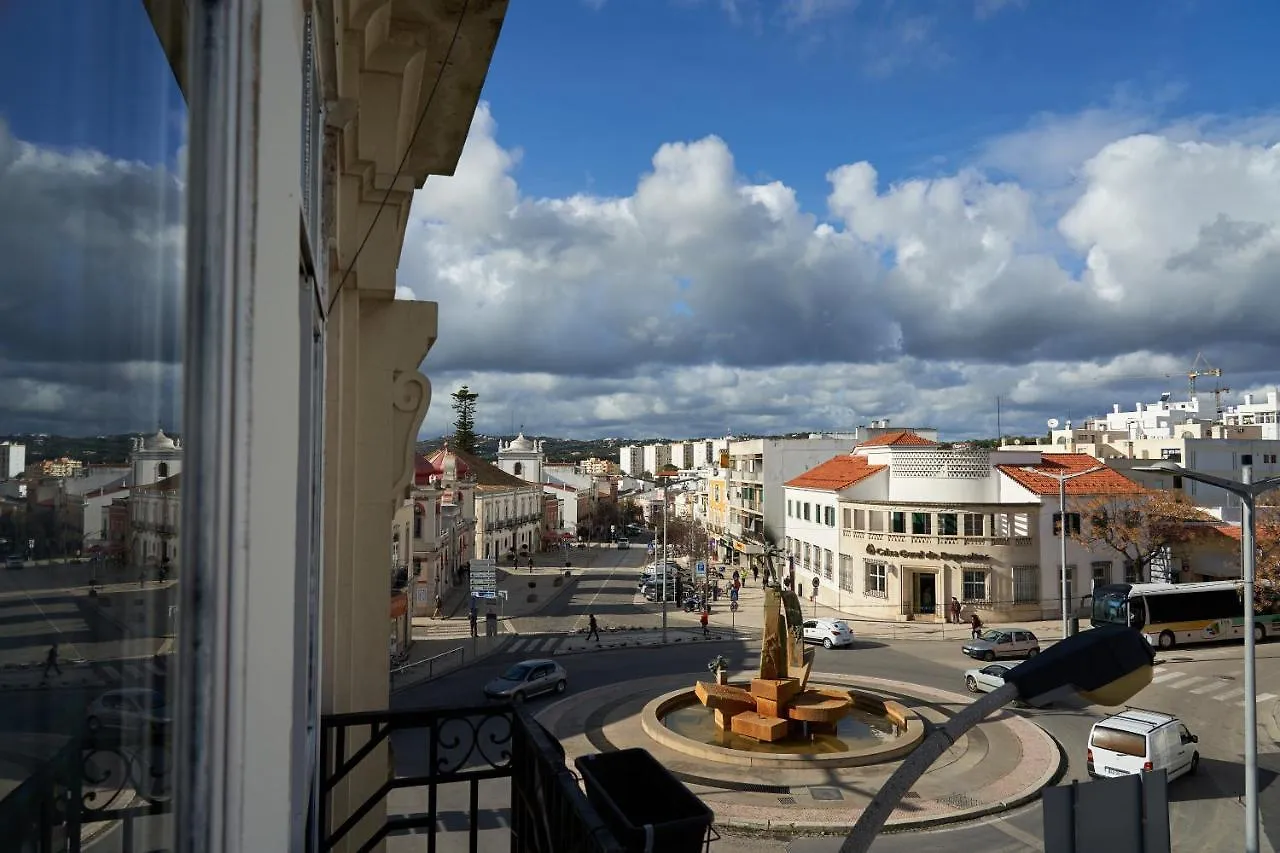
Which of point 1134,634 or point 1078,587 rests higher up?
point 1134,634

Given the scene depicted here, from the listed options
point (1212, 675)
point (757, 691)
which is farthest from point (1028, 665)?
point (1212, 675)

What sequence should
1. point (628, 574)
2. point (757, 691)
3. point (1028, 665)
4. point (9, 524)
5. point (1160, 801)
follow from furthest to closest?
point (628, 574) < point (757, 691) < point (1160, 801) < point (1028, 665) < point (9, 524)

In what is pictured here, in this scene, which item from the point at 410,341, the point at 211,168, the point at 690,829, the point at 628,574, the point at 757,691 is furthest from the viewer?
the point at 628,574

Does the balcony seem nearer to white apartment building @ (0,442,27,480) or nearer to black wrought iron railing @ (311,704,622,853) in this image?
black wrought iron railing @ (311,704,622,853)

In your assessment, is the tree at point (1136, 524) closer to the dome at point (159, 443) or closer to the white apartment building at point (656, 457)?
the dome at point (159, 443)

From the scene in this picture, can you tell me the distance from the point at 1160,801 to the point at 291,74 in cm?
623

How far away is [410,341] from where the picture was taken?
199 inches

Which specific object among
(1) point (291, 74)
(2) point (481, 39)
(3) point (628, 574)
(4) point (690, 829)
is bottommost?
(3) point (628, 574)

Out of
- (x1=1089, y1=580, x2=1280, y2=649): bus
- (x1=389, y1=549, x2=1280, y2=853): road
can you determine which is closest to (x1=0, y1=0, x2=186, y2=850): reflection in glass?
(x1=389, y1=549, x2=1280, y2=853): road

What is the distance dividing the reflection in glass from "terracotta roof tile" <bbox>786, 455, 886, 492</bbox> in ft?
121

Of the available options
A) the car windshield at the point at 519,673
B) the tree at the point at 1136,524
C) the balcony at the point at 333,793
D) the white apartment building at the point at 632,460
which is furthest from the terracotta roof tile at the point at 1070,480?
the white apartment building at the point at 632,460

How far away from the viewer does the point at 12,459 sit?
65 cm

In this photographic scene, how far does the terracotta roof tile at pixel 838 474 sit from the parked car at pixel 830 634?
948 centimetres

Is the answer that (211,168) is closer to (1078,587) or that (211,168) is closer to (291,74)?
(291,74)
